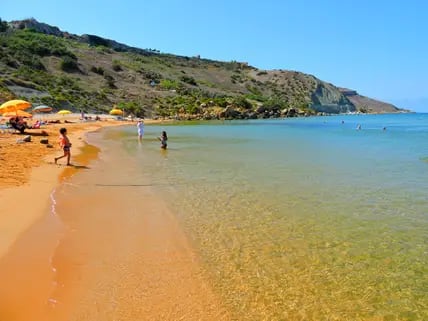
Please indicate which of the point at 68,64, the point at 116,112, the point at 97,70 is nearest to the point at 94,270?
the point at 116,112

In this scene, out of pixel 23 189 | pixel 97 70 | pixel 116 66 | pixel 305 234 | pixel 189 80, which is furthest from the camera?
pixel 189 80

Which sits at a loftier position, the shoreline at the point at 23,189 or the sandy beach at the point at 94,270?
the shoreline at the point at 23,189

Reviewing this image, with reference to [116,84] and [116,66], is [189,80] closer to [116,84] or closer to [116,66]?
[116,66]

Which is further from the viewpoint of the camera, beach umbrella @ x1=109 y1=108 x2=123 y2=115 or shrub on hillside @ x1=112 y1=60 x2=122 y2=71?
shrub on hillside @ x1=112 y1=60 x2=122 y2=71

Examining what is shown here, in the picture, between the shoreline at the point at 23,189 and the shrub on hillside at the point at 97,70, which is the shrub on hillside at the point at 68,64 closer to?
the shrub on hillside at the point at 97,70

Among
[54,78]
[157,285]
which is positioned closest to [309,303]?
[157,285]

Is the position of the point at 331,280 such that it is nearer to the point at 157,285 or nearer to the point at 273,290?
the point at 273,290

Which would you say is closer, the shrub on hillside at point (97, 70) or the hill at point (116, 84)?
the hill at point (116, 84)

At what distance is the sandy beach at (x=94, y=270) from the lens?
4.96 m

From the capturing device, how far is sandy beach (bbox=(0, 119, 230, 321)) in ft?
16.3

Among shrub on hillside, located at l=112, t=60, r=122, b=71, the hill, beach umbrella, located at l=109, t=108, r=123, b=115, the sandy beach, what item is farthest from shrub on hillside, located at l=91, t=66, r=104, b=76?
the sandy beach

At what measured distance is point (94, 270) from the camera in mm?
6098

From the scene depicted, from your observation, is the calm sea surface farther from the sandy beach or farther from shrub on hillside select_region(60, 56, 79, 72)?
shrub on hillside select_region(60, 56, 79, 72)

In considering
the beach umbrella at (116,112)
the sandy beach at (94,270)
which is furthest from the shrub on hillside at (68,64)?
the sandy beach at (94,270)
